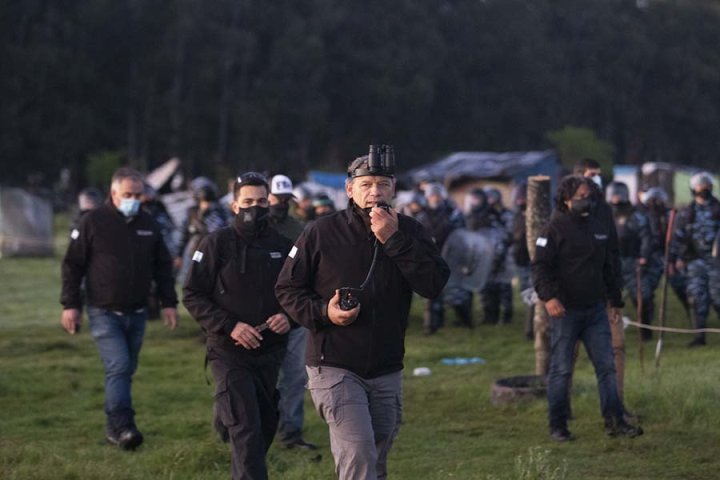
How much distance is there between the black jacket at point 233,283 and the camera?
763 centimetres

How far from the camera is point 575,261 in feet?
31.2

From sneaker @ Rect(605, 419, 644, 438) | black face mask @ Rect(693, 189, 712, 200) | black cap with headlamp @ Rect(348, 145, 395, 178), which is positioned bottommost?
sneaker @ Rect(605, 419, 644, 438)

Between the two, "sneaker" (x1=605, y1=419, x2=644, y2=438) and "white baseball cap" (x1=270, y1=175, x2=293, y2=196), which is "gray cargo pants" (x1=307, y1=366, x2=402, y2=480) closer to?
"sneaker" (x1=605, y1=419, x2=644, y2=438)

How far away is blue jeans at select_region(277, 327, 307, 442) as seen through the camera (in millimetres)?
9695

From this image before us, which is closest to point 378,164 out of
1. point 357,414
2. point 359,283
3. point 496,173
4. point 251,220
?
point 359,283

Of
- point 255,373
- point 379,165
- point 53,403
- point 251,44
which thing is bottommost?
point 53,403

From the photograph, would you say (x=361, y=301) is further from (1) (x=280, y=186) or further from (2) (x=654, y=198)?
(2) (x=654, y=198)

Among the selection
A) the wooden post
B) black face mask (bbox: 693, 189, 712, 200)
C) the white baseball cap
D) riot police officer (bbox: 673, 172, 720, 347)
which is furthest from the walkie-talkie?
black face mask (bbox: 693, 189, 712, 200)

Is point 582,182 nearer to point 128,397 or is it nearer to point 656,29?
point 128,397

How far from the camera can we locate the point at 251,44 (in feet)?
217

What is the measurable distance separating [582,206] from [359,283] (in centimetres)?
394

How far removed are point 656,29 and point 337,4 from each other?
28.2 meters

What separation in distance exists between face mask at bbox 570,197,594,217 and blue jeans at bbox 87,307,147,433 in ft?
10.5

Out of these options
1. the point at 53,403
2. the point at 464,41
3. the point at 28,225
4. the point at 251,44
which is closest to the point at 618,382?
the point at 53,403
